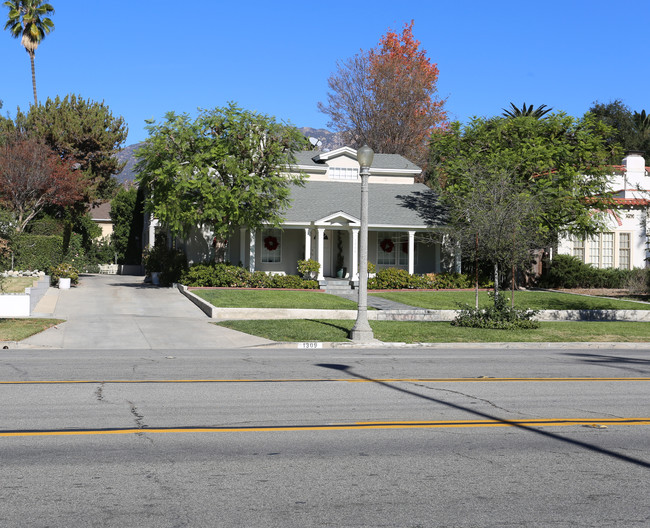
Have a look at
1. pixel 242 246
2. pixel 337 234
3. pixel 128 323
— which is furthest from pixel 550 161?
pixel 128 323

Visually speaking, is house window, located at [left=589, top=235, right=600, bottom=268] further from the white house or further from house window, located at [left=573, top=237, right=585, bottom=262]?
the white house

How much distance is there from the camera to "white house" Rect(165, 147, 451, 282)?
117 ft

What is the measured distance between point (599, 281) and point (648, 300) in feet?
17.7

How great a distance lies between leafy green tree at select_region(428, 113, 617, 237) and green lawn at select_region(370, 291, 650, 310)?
324cm

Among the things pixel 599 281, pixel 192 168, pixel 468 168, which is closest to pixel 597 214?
pixel 599 281

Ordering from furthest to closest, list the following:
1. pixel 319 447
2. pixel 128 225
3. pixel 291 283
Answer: pixel 128 225 → pixel 291 283 → pixel 319 447

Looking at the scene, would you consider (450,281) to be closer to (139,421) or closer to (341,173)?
(341,173)

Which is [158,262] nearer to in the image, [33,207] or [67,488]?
[33,207]

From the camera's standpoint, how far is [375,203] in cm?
3878

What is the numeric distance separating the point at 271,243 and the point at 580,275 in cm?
1624

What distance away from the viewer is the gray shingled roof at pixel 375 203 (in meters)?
36.4

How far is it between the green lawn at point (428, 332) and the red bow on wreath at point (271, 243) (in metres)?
14.6

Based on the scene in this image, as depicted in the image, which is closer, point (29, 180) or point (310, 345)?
point (310, 345)

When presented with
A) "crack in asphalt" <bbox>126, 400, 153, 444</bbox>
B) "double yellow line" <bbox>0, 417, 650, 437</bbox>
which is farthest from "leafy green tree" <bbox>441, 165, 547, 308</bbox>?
"crack in asphalt" <bbox>126, 400, 153, 444</bbox>
